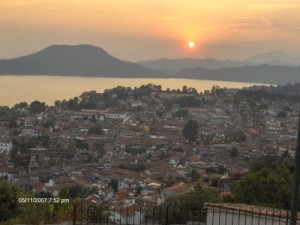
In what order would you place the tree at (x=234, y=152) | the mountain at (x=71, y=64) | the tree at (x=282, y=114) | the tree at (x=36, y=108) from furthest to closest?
the mountain at (x=71, y=64)
the tree at (x=282, y=114)
the tree at (x=36, y=108)
the tree at (x=234, y=152)

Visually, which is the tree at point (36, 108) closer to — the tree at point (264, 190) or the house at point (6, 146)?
the house at point (6, 146)

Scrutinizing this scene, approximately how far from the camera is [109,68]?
106 meters

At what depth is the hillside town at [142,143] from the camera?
1831 centimetres

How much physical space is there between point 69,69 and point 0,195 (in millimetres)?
103098

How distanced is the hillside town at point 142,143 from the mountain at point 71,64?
47.8m

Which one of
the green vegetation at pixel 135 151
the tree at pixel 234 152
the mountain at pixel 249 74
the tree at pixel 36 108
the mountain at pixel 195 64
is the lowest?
the green vegetation at pixel 135 151

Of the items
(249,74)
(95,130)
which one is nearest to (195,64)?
(249,74)

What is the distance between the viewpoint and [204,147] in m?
30.6

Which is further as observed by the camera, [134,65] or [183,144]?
[134,65]

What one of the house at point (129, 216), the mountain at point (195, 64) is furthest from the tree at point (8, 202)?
the mountain at point (195, 64)

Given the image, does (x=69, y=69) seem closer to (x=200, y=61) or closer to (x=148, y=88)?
(x=200, y=61)

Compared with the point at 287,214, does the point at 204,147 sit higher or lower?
lower

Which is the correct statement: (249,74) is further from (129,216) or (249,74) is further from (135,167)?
(129,216)

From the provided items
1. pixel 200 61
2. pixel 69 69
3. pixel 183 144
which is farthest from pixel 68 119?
pixel 200 61
